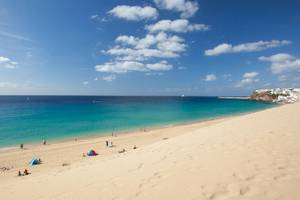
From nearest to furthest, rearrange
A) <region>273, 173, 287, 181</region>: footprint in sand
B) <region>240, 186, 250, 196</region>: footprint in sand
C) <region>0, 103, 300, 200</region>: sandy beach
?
<region>240, 186, 250, 196</region>: footprint in sand, <region>0, 103, 300, 200</region>: sandy beach, <region>273, 173, 287, 181</region>: footprint in sand

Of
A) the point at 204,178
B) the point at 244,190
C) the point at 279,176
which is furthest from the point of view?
the point at 204,178

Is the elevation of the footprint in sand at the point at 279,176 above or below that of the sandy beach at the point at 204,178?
above

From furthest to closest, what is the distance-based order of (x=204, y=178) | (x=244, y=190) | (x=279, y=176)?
(x=204, y=178), (x=279, y=176), (x=244, y=190)

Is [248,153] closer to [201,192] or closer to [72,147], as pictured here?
[201,192]

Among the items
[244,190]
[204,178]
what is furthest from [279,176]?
[204,178]

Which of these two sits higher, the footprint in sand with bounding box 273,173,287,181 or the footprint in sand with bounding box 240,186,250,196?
the footprint in sand with bounding box 273,173,287,181

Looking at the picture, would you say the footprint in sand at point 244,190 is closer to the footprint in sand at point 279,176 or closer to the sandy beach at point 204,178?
the sandy beach at point 204,178

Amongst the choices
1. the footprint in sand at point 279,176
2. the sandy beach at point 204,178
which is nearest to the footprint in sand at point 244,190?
the sandy beach at point 204,178

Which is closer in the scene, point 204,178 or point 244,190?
point 244,190

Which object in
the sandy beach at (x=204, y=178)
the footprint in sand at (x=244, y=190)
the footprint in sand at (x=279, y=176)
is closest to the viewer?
the footprint in sand at (x=244, y=190)

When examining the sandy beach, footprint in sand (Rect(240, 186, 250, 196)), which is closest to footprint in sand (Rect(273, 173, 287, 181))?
the sandy beach

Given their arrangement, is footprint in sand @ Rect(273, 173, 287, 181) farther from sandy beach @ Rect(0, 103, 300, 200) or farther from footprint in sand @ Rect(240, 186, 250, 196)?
footprint in sand @ Rect(240, 186, 250, 196)

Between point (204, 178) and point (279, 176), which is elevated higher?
point (279, 176)

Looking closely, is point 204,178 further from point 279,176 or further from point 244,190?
point 279,176
